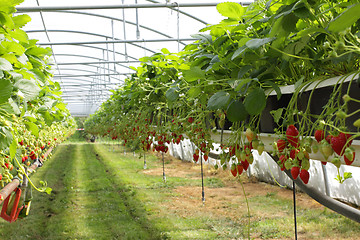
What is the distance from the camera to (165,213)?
5.79m

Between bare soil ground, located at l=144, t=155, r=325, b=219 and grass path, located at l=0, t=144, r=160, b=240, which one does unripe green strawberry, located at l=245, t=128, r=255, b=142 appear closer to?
grass path, located at l=0, t=144, r=160, b=240

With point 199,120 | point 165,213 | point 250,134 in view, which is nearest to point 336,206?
point 199,120

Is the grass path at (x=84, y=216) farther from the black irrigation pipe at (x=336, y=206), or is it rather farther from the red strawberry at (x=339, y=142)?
the red strawberry at (x=339, y=142)

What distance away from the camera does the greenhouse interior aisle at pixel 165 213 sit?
479 centimetres

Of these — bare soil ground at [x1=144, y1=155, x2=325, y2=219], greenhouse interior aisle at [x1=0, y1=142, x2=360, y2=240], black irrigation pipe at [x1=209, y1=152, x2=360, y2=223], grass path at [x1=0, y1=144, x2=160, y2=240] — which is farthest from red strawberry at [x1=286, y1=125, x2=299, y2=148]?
bare soil ground at [x1=144, y1=155, x2=325, y2=219]

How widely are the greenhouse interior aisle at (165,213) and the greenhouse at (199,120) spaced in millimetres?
27

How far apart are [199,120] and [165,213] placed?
12.7 feet

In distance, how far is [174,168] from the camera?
11492 millimetres

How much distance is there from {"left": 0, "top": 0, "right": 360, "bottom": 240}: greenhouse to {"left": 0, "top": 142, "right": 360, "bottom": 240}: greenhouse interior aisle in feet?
0.09

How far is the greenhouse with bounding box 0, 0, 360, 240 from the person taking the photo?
1.02 metres

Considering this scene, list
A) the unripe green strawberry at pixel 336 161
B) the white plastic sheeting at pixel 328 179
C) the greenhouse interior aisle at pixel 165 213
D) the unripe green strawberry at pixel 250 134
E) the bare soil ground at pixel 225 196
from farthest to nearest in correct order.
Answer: the bare soil ground at pixel 225 196 → the white plastic sheeting at pixel 328 179 → the greenhouse interior aisle at pixel 165 213 → the unripe green strawberry at pixel 250 134 → the unripe green strawberry at pixel 336 161

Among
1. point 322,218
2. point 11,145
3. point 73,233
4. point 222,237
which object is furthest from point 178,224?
point 11,145

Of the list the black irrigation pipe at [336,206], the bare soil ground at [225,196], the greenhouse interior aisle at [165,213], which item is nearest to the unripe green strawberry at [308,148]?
the black irrigation pipe at [336,206]

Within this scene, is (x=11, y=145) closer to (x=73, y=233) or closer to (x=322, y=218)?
(x=73, y=233)
